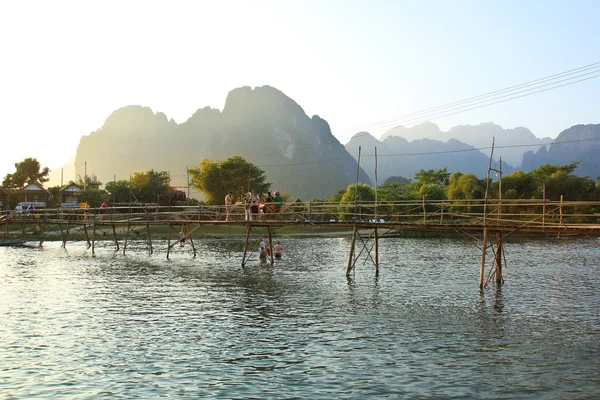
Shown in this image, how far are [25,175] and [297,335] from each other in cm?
13019

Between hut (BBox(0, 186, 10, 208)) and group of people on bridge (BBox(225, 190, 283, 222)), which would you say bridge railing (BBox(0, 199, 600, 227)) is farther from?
hut (BBox(0, 186, 10, 208))

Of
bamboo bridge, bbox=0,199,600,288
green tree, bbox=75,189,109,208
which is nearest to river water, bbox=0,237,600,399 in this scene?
bamboo bridge, bbox=0,199,600,288

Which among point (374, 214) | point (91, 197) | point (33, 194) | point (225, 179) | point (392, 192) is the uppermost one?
point (225, 179)

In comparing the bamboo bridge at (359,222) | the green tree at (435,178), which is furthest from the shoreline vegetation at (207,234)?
the green tree at (435,178)

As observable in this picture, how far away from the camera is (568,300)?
1220 inches

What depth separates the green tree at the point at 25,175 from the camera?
131m

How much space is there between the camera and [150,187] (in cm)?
12381

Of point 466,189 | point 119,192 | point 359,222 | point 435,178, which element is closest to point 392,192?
point 466,189

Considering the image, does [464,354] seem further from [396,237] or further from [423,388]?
[396,237]

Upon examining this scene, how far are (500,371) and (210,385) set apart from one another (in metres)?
8.98

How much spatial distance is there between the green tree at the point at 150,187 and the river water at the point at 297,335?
76682mm

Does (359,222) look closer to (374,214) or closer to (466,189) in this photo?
(374,214)

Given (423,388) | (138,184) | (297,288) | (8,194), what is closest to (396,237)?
(138,184)

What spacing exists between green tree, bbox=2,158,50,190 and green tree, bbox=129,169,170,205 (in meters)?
26.7
